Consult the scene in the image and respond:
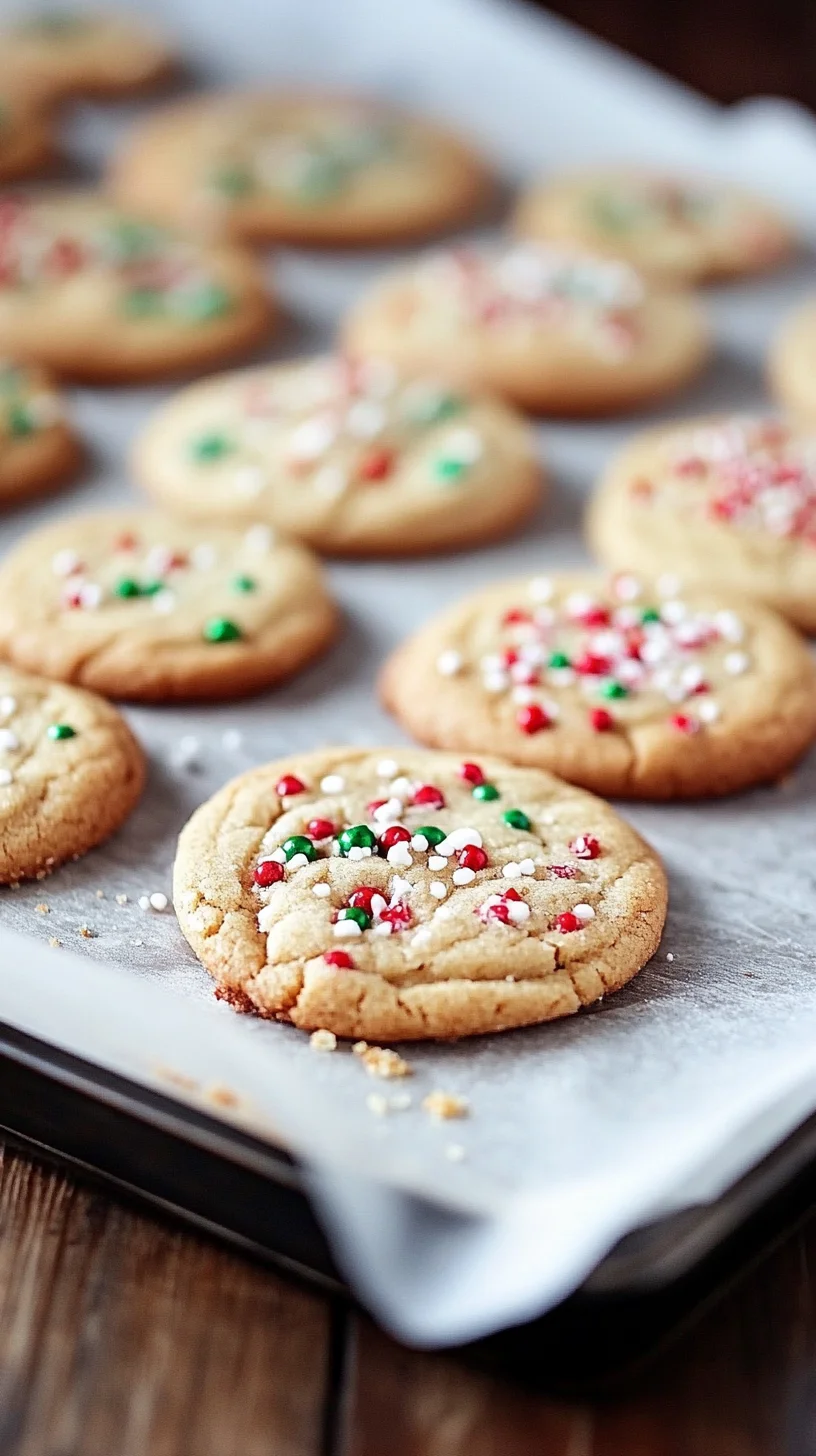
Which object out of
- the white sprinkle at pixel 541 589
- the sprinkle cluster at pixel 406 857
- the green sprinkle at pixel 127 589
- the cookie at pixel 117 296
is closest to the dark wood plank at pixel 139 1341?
the sprinkle cluster at pixel 406 857

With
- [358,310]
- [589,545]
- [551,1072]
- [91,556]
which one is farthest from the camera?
[358,310]

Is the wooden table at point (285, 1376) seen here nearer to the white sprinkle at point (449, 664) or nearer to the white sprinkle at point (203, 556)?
the white sprinkle at point (449, 664)

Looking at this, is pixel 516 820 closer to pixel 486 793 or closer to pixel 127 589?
pixel 486 793

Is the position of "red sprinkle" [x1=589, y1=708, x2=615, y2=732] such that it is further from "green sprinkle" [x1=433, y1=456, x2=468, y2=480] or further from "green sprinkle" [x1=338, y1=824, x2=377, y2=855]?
"green sprinkle" [x1=433, y1=456, x2=468, y2=480]

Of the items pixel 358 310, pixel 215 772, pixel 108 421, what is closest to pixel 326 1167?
pixel 215 772

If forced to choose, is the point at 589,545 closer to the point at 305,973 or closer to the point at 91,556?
the point at 91,556
